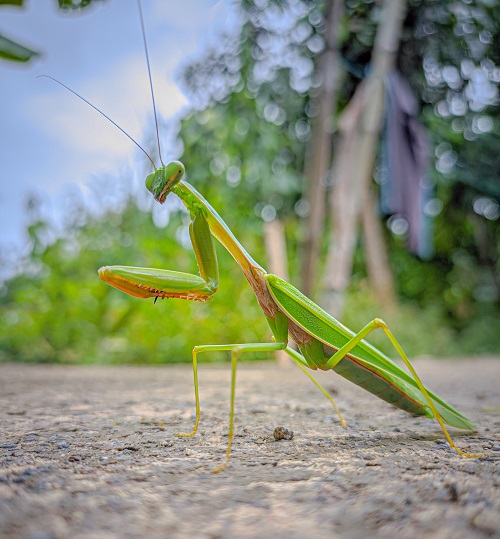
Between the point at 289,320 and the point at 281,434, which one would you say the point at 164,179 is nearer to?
the point at 289,320

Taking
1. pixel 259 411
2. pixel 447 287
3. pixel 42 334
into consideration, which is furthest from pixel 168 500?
pixel 447 287

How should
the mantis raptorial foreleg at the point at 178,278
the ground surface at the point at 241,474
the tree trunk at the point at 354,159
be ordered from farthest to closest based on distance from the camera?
the tree trunk at the point at 354,159 → the mantis raptorial foreleg at the point at 178,278 → the ground surface at the point at 241,474

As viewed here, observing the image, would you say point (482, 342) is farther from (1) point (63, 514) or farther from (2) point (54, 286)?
(1) point (63, 514)

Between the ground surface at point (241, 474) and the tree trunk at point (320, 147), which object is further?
the tree trunk at point (320, 147)

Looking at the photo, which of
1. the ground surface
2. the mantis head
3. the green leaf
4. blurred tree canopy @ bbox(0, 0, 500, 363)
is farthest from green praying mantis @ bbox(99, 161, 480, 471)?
blurred tree canopy @ bbox(0, 0, 500, 363)

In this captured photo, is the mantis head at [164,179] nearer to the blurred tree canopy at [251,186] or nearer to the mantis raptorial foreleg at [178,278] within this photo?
the mantis raptorial foreleg at [178,278]

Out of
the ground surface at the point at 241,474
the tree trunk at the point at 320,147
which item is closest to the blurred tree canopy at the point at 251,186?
the tree trunk at the point at 320,147

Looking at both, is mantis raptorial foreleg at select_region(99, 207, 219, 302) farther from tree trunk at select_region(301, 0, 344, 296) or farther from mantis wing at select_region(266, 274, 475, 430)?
tree trunk at select_region(301, 0, 344, 296)

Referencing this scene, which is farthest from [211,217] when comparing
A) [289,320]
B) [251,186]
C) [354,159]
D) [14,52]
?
[251,186]

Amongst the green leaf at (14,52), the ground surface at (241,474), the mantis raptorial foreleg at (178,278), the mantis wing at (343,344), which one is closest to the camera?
the ground surface at (241,474)
